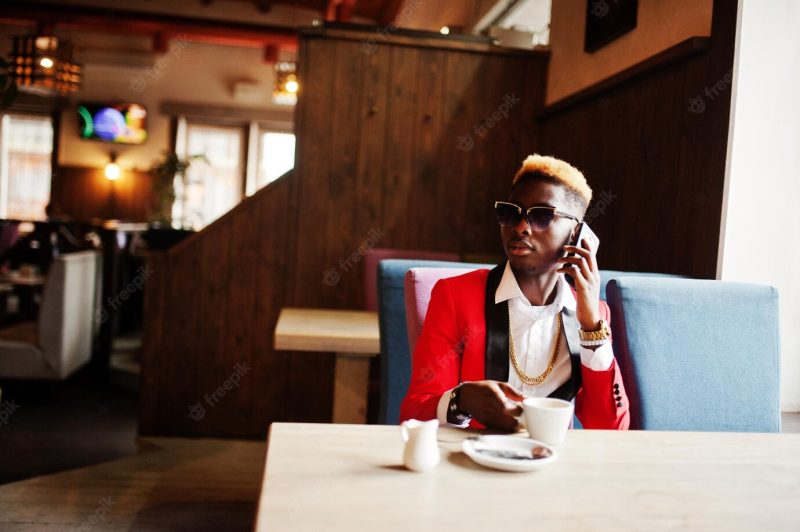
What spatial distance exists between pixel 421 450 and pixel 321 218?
3410 millimetres

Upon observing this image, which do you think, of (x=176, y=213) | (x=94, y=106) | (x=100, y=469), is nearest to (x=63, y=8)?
(x=94, y=106)

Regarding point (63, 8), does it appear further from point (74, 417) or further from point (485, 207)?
point (485, 207)

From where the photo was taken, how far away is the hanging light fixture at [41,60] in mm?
6875

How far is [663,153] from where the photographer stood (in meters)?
3.01

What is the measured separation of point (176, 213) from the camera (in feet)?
40.3

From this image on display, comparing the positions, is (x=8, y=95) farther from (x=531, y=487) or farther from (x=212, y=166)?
(x=212, y=166)

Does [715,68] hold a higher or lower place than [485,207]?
higher

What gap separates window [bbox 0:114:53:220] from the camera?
12.1 m

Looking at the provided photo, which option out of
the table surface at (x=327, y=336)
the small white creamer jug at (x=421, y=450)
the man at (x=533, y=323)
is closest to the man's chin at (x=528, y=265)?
the man at (x=533, y=323)

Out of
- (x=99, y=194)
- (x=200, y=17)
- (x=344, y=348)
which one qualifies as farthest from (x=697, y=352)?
(x=99, y=194)

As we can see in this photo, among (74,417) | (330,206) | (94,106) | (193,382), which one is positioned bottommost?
(74,417)

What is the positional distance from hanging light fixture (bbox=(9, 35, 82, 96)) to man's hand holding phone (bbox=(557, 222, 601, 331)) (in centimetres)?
649

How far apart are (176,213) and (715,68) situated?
10816mm

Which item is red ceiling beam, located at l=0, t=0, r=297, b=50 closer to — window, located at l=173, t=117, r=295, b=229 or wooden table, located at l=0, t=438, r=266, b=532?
window, located at l=173, t=117, r=295, b=229
